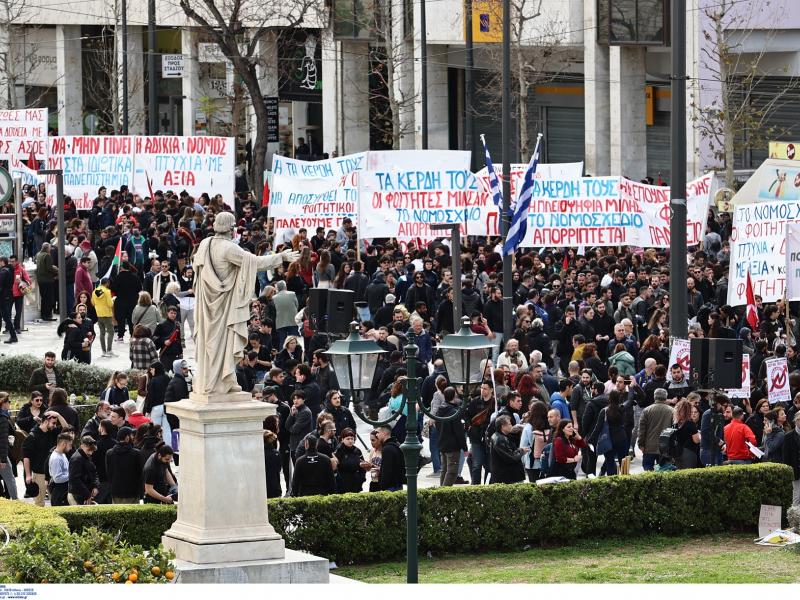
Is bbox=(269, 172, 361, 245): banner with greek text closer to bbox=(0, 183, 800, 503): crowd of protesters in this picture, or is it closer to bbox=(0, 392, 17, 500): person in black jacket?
bbox=(0, 183, 800, 503): crowd of protesters

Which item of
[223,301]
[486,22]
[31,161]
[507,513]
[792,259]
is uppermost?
[486,22]

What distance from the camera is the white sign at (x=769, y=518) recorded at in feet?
60.3

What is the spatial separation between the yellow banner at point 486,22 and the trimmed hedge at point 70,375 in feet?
79.5

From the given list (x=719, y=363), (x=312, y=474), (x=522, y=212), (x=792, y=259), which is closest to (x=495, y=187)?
(x=522, y=212)

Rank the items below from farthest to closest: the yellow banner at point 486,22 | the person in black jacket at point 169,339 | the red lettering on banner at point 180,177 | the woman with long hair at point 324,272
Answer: the yellow banner at point 486,22
the red lettering on banner at point 180,177
the woman with long hair at point 324,272
the person in black jacket at point 169,339

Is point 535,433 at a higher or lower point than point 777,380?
lower

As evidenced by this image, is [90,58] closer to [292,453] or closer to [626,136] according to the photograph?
[626,136]

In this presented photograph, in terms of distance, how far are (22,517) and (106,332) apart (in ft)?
42.8

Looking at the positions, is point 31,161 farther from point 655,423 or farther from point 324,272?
point 655,423

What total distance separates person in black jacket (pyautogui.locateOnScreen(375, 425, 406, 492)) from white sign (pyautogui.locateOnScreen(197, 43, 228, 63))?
42.8 meters

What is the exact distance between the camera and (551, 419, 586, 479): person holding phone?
59.5 ft

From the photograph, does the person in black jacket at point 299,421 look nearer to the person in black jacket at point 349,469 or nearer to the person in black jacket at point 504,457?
the person in black jacket at point 349,469

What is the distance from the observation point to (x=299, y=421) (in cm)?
1912

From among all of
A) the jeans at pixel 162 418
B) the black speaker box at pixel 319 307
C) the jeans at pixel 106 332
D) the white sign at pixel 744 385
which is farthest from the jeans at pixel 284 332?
the white sign at pixel 744 385
